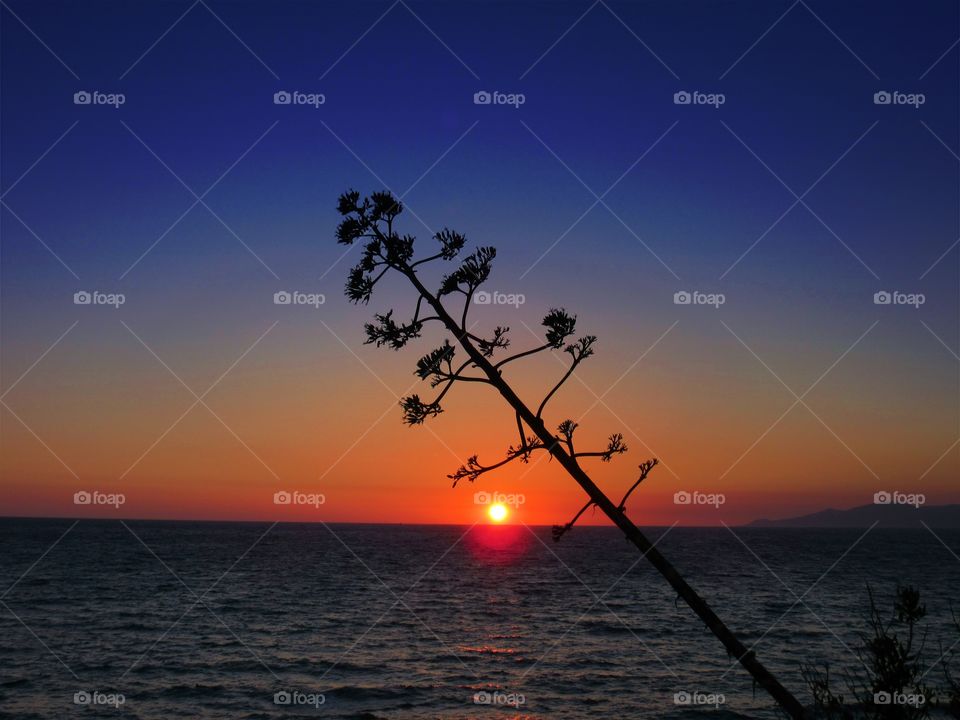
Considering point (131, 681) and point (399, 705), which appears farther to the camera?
point (131, 681)

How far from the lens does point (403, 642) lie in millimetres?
42000

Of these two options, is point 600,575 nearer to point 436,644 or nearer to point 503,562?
point 503,562

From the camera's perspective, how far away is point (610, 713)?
1104 inches

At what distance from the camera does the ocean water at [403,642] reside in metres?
29.3

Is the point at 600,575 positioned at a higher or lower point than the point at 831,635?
higher

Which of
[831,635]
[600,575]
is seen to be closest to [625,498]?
[831,635]

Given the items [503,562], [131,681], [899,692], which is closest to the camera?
[899,692]

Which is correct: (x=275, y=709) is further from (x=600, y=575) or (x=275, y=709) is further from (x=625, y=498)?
(x=600, y=575)

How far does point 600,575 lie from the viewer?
92.1m

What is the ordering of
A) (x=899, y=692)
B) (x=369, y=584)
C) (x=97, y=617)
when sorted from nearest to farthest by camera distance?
(x=899, y=692), (x=97, y=617), (x=369, y=584)

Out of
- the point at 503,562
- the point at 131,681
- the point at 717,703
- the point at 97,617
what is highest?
the point at 503,562

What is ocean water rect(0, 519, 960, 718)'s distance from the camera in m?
29.3

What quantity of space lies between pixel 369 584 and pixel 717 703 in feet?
170

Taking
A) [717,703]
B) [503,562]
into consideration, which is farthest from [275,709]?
[503,562]
